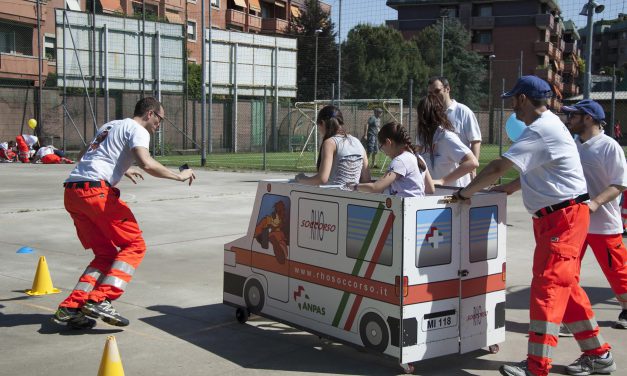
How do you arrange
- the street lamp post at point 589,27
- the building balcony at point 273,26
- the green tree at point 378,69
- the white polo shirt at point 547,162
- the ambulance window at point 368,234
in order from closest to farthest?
the white polo shirt at point 547,162 → the ambulance window at point 368,234 → the street lamp post at point 589,27 → the green tree at point 378,69 → the building balcony at point 273,26

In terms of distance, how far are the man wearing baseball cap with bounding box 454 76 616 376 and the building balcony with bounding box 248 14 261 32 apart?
2261 inches

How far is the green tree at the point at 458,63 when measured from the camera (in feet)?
166

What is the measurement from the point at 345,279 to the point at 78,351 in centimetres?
204

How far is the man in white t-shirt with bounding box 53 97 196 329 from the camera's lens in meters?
6.02

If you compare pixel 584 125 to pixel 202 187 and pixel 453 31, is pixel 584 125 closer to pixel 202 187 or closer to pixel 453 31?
pixel 202 187

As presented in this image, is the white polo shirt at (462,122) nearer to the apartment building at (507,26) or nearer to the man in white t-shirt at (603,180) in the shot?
the man in white t-shirt at (603,180)

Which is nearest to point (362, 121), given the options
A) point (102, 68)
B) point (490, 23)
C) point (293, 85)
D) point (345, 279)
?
point (293, 85)

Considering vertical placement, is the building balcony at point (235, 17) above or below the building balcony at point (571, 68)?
above

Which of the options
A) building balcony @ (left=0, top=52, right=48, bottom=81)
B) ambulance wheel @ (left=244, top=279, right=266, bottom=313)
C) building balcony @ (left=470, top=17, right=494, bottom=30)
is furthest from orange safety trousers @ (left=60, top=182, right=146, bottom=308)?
building balcony @ (left=470, top=17, right=494, bottom=30)

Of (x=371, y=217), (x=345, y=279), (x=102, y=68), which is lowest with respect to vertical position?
(x=345, y=279)

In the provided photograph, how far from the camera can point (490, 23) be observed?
77.2 m

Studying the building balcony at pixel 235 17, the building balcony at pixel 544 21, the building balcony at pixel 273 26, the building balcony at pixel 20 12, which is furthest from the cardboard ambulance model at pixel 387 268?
the building balcony at pixel 544 21

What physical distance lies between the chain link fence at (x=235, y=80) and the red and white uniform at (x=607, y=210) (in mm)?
10259

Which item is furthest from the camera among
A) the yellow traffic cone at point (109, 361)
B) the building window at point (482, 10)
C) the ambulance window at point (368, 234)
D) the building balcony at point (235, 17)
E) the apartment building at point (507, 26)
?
the building window at point (482, 10)
